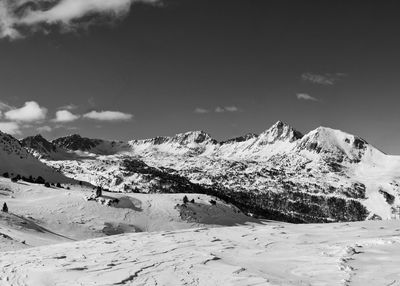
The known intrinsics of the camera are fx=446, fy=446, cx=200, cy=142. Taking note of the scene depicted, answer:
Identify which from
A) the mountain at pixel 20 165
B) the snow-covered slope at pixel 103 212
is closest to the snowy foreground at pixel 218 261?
the snow-covered slope at pixel 103 212

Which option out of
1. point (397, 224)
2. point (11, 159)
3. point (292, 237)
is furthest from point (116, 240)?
point (11, 159)

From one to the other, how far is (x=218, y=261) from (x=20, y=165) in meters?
170

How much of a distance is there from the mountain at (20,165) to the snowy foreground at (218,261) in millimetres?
137333

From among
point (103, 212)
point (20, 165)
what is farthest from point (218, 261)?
point (20, 165)

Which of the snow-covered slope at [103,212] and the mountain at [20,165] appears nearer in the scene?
the snow-covered slope at [103,212]

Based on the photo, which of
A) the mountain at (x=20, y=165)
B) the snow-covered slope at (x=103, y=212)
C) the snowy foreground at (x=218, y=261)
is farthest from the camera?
the mountain at (x=20, y=165)

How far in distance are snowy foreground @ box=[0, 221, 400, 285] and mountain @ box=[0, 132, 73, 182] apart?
137333mm

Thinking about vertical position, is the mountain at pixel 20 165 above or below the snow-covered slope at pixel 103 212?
above

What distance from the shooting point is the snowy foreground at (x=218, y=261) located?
19.0 meters

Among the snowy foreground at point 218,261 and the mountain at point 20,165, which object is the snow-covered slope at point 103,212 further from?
the mountain at point 20,165

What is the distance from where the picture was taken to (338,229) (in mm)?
33500

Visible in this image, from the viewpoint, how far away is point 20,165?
176 meters

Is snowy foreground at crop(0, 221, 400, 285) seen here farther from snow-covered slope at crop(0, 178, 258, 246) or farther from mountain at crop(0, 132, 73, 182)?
mountain at crop(0, 132, 73, 182)

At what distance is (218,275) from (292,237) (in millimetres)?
11799
